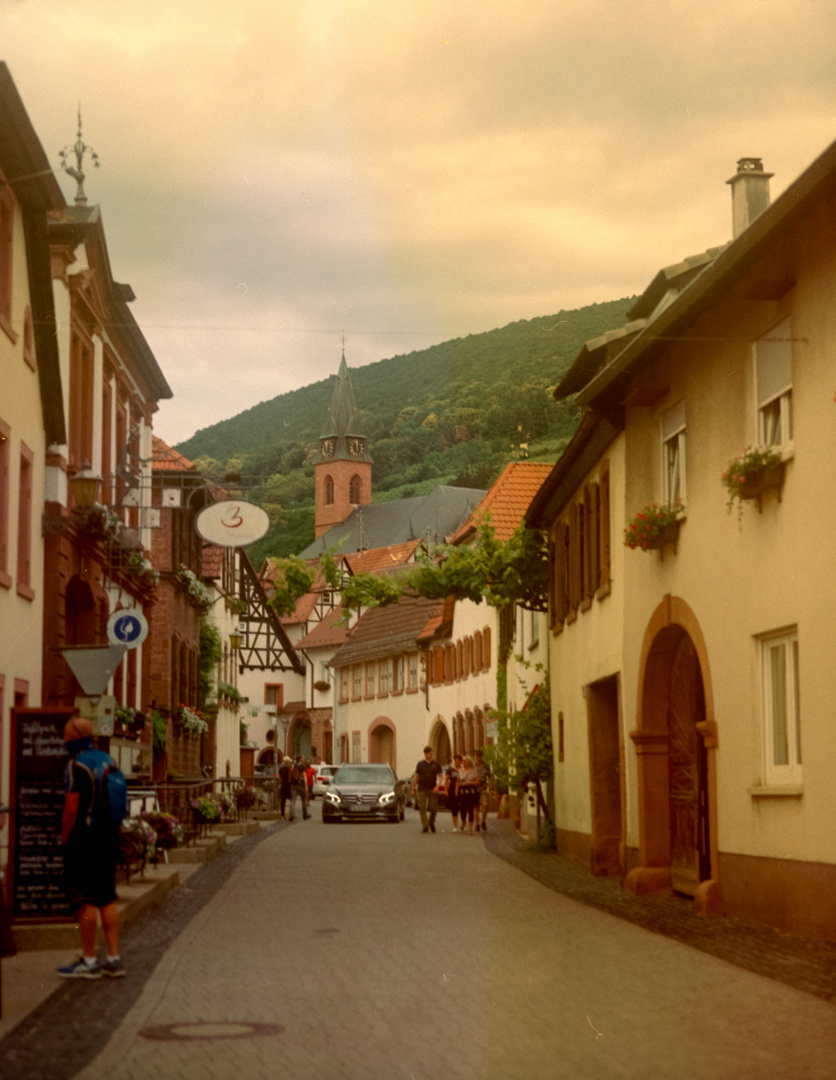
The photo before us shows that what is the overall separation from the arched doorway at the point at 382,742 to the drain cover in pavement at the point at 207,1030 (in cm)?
6275

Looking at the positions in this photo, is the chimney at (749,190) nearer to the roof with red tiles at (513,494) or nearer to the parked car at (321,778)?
the roof with red tiles at (513,494)

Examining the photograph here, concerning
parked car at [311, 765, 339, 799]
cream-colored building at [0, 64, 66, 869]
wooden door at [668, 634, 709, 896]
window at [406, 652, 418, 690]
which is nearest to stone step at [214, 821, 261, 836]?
cream-colored building at [0, 64, 66, 869]

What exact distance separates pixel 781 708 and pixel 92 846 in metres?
6.25

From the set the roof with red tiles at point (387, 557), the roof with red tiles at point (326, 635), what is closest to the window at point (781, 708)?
the roof with red tiles at point (326, 635)

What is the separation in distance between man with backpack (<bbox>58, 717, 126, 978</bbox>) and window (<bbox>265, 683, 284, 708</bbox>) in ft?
294

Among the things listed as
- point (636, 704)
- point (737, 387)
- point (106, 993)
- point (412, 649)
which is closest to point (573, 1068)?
point (106, 993)

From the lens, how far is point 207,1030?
8859mm

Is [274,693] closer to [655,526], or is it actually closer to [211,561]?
[211,561]

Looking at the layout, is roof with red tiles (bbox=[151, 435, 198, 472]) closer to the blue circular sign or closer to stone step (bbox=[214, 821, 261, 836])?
stone step (bbox=[214, 821, 261, 836])

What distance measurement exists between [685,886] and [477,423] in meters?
21.1

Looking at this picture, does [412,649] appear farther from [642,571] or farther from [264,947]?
[264,947]

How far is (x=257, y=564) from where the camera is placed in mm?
130625

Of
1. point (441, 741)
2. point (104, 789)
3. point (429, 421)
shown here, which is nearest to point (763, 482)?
point (104, 789)

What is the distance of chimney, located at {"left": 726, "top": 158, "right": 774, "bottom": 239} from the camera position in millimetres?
20453
